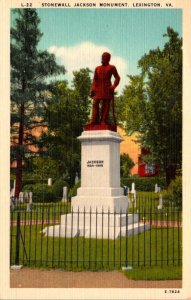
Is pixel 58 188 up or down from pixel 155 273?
up

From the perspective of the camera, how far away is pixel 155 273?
24.5ft

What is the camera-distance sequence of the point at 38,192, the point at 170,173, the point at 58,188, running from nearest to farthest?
the point at 170,173 → the point at 38,192 → the point at 58,188

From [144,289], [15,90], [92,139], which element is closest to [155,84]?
[15,90]

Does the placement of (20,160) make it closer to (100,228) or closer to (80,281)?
(100,228)

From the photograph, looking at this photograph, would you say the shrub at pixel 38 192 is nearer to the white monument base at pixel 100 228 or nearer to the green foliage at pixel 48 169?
the green foliage at pixel 48 169

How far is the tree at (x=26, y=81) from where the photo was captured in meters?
17.0

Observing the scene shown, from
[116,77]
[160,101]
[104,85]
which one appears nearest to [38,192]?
[160,101]

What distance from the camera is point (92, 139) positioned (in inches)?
450

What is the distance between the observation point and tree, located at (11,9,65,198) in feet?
55.8

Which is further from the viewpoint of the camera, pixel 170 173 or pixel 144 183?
pixel 144 183

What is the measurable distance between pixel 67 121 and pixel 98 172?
14.0 metres

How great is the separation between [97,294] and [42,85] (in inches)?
532

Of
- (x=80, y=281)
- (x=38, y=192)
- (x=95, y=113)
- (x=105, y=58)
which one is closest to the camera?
(x=80, y=281)

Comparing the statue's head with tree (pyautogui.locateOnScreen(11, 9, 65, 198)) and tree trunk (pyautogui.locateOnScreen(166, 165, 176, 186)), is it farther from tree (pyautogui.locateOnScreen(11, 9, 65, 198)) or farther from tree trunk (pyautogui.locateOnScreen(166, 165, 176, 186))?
tree trunk (pyautogui.locateOnScreen(166, 165, 176, 186))
